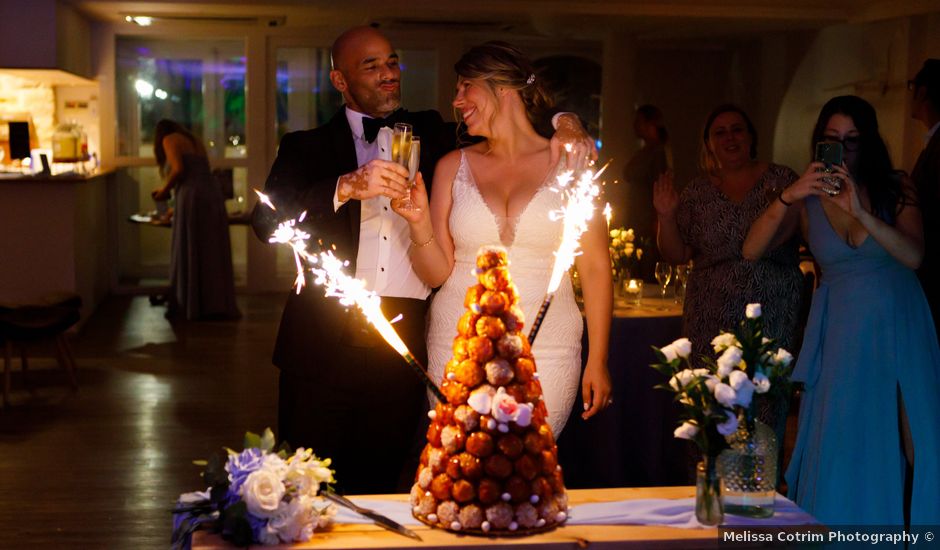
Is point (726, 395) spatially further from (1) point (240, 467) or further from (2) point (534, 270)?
(1) point (240, 467)

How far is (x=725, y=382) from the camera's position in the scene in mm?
2385

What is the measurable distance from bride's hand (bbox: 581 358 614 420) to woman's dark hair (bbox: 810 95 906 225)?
1.29 m

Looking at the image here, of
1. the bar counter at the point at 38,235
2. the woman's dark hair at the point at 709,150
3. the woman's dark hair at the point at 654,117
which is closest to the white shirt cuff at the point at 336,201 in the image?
the woman's dark hair at the point at 709,150

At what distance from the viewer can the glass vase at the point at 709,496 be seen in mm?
2365

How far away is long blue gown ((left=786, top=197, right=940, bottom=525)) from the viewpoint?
11.8 feet

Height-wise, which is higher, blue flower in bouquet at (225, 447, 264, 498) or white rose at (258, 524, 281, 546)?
blue flower in bouquet at (225, 447, 264, 498)

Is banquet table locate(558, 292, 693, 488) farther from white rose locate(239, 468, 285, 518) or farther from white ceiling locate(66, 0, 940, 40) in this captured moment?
white ceiling locate(66, 0, 940, 40)

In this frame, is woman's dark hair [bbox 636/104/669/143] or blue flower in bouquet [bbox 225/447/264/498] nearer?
blue flower in bouquet [bbox 225/447/264/498]

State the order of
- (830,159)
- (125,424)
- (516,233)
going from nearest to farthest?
(516,233)
(830,159)
(125,424)

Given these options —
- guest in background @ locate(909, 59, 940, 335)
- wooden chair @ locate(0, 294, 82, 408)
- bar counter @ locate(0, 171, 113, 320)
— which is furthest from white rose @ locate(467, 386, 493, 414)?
bar counter @ locate(0, 171, 113, 320)

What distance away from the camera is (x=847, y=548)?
11.0 ft

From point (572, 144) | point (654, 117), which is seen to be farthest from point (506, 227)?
point (654, 117)

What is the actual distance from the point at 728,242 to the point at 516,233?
143cm

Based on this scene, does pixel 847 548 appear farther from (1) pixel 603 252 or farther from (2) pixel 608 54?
(2) pixel 608 54
